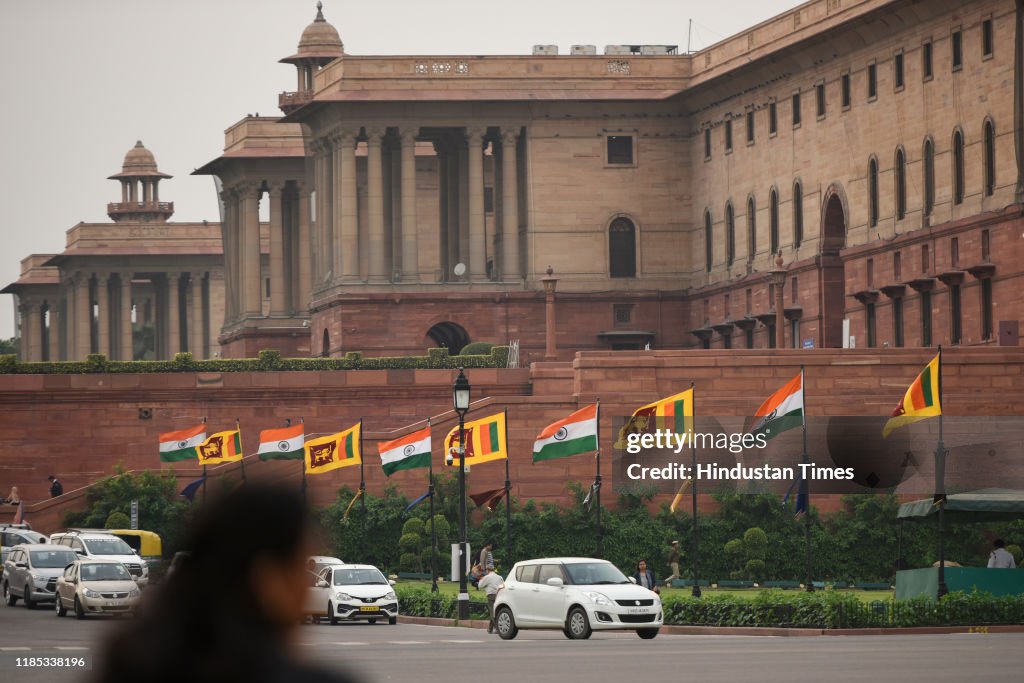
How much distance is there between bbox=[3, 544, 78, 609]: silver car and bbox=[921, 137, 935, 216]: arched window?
30998mm

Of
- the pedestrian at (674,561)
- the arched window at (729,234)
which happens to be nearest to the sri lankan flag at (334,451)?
the pedestrian at (674,561)

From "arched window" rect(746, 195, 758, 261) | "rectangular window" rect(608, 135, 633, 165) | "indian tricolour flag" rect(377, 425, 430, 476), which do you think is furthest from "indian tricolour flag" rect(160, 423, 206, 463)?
"rectangular window" rect(608, 135, 633, 165)

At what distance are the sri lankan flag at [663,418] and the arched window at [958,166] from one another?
13.5 metres

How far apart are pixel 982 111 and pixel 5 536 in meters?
30.4

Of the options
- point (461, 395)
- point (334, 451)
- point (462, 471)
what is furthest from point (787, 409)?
point (334, 451)

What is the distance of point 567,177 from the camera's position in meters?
83.6

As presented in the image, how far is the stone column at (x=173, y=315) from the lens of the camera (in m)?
124

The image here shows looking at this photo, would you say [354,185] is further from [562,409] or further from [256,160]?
[562,409]

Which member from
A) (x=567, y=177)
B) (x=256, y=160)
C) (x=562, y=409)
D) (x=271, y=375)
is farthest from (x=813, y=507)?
(x=256, y=160)

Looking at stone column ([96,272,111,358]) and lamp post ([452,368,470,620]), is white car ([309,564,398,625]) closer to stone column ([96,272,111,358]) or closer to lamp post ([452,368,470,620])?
lamp post ([452,368,470,620])

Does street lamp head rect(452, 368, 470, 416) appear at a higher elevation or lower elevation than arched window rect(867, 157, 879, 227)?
lower

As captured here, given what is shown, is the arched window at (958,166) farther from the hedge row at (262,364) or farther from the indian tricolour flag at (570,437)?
the indian tricolour flag at (570,437)

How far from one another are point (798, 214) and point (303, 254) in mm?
31774

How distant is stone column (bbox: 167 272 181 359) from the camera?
12425cm
